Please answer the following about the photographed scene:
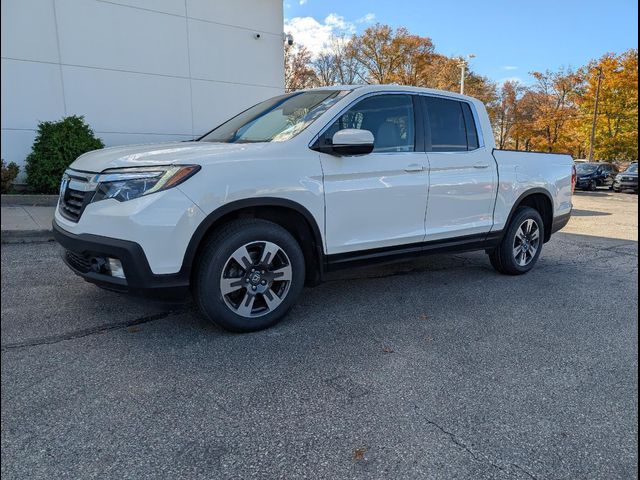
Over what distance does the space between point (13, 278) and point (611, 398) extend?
4.91 meters

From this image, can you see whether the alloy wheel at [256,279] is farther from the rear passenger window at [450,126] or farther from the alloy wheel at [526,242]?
the alloy wheel at [526,242]

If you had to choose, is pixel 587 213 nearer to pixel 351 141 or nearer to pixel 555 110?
pixel 351 141

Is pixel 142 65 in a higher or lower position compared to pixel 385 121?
higher

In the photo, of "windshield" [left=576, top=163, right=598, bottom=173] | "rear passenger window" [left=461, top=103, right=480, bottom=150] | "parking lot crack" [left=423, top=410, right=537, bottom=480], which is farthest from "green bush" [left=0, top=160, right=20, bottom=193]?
"windshield" [left=576, top=163, right=598, bottom=173]

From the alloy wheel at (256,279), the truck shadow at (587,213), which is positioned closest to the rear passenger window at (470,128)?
the alloy wheel at (256,279)

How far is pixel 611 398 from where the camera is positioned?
268 cm

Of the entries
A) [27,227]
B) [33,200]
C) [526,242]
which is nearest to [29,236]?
[27,227]

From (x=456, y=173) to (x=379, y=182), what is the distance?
1.02m

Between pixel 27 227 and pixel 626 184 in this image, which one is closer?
pixel 27 227

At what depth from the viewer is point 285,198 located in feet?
10.8

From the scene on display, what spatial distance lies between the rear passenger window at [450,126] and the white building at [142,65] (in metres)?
7.22

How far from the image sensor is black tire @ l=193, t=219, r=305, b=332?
3088 millimetres

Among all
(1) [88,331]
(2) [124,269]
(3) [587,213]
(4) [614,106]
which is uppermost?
(4) [614,106]

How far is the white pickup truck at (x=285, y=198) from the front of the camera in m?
2.88
